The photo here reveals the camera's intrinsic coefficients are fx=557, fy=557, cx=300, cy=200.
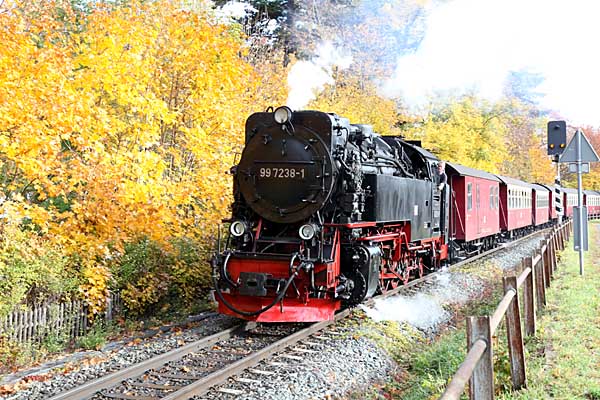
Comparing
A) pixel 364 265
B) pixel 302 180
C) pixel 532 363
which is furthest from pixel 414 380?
pixel 302 180

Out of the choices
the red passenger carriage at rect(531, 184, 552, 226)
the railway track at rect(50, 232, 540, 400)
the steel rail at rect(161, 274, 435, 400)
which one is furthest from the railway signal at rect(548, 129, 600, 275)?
the red passenger carriage at rect(531, 184, 552, 226)

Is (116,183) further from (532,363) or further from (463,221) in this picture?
(463,221)

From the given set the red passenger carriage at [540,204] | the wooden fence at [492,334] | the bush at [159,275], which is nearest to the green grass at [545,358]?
the wooden fence at [492,334]

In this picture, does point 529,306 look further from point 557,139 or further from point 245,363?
point 557,139

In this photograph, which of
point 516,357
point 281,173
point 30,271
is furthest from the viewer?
point 281,173

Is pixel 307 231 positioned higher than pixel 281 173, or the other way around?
pixel 281 173

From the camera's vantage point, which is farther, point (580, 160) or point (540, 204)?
point (540, 204)

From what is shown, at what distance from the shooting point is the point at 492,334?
4.26 metres

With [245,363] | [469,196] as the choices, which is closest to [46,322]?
[245,363]

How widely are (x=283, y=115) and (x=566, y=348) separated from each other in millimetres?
4870

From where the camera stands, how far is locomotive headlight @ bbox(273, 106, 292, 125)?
27.4 feet

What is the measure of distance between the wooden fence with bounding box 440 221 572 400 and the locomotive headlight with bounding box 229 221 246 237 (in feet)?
13.3

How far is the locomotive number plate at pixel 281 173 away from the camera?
8.34 metres

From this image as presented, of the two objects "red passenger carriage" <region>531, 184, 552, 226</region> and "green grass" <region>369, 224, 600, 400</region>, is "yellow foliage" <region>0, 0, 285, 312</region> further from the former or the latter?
"red passenger carriage" <region>531, 184, 552, 226</region>
